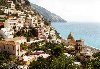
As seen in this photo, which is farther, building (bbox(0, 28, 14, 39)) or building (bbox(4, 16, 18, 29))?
building (bbox(4, 16, 18, 29))

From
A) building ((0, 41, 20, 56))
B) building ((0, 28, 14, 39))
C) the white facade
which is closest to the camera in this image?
building ((0, 41, 20, 56))

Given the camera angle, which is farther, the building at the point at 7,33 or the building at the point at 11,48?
the building at the point at 7,33

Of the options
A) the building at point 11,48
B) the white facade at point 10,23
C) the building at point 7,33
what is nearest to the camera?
the building at point 11,48

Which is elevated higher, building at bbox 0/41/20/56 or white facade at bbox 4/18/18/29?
white facade at bbox 4/18/18/29

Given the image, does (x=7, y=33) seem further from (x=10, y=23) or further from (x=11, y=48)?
(x=11, y=48)

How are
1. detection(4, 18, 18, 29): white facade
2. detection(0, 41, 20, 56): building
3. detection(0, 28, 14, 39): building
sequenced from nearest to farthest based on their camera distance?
1. detection(0, 41, 20, 56): building
2. detection(0, 28, 14, 39): building
3. detection(4, 18, 18, 29): white facade

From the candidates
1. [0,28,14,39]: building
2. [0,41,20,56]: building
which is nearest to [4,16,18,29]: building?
[0,28,14,39]: building

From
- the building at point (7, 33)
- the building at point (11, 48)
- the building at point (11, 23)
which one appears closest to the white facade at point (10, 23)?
the building at point (11, 23)

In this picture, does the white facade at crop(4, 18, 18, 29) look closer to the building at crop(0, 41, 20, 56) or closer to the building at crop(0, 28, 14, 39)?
the building at crop(0, 28, 14, 39)

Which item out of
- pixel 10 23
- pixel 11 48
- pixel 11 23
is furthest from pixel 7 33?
pixel 11 48

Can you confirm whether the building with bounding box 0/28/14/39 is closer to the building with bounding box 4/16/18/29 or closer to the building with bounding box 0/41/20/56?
the building with bounding box 4/16/18/29

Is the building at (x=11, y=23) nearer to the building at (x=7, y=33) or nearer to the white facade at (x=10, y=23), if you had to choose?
the white facade at (x=10, y=23)

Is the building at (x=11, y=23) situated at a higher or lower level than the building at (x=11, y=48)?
higher

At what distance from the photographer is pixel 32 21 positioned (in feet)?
201
